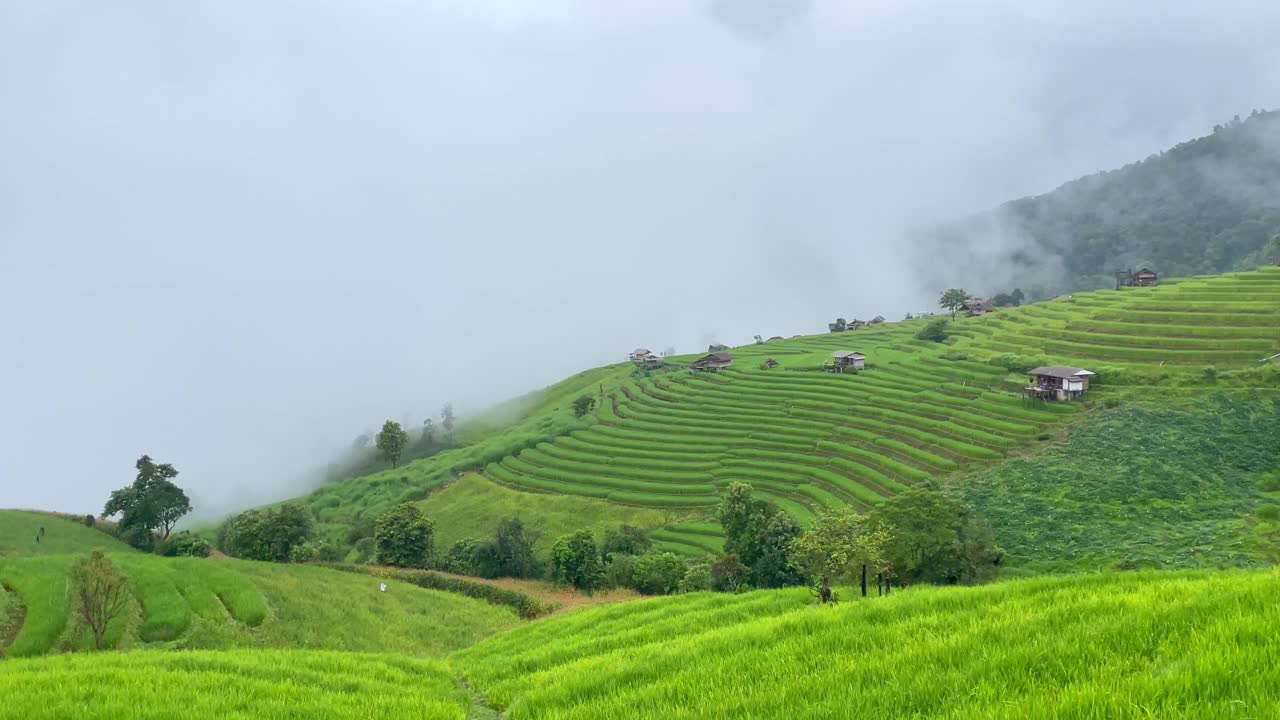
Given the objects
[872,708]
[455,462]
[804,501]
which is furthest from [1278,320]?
[455,462]

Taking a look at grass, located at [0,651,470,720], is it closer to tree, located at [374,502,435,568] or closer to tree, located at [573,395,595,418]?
tree, located at [374,502,435,568]

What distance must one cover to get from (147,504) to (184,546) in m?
5.79

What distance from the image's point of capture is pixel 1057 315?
267ft

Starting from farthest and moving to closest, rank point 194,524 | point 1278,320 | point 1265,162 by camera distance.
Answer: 1. point 1265,162
2. point 194,524
3. point 1278,320

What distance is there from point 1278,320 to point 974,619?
7298 cm

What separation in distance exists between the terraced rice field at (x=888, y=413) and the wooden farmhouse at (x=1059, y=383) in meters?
1.83

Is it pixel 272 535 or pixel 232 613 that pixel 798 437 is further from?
pixel 232 613

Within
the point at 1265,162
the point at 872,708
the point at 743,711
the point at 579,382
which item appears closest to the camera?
the point at 872,708

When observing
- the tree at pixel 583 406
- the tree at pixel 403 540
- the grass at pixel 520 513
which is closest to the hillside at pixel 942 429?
the grass at pixel 520 513

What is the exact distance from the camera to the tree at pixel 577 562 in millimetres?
41125

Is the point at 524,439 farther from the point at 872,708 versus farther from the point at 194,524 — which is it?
the point at 872,708

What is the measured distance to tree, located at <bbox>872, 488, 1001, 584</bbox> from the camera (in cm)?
2553

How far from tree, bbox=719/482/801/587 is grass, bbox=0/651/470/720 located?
2650 cm

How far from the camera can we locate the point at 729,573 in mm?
35219
